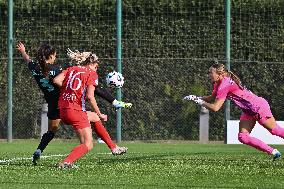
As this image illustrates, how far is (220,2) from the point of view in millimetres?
24969

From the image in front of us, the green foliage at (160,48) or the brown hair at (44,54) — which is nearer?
the brown hair at (44,54)

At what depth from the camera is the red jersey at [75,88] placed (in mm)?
13156

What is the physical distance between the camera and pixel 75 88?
13.2 meters

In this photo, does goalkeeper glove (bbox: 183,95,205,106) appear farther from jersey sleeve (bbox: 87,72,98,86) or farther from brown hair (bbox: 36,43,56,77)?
brown hair (bbox: 36,43,56,77)

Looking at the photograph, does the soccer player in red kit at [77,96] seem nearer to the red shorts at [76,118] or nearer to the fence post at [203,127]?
the red shorts at [76,118]

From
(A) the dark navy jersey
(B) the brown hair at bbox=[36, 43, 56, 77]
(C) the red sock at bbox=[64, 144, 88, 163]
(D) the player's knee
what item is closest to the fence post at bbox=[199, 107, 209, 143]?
(D) the player's knee

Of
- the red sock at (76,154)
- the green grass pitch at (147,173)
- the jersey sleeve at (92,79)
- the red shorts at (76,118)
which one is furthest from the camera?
the jersey sleeve at (92,79)

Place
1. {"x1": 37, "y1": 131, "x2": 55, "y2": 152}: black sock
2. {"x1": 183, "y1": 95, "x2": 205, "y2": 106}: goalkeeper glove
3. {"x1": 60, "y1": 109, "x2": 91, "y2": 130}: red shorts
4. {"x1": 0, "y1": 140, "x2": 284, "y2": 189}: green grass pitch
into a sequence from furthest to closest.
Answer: {"x1": 37, "y1": 131, "x2": 55, "y2": 152}: black sock → {"x1": 183, "y1": 95, "x2": 205, "y2": 106}: goalkeeper glove → {"x1": 60, "y1": 109, "x2": 91, "y2": 130}: red shorts → {"x1": 0, "y1": 140, "x2": 284, "y2": 189}: green grass pitch

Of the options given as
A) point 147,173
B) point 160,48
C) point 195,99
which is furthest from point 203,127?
point 147,173

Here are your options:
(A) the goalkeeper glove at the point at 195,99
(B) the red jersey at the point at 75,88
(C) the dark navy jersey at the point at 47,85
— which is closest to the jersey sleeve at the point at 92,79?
(B) the red jersey at the point at 75,88

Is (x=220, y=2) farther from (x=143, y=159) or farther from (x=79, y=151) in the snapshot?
(x=79, y=151)

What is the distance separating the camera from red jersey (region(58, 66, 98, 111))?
13.2 meters

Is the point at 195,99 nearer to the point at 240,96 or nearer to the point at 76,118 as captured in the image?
the point at 240,96

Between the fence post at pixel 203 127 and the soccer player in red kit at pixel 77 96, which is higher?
the soccer player in red kit at pixel 77 96
